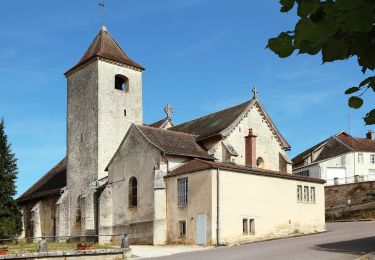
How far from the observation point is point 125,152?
119 ft

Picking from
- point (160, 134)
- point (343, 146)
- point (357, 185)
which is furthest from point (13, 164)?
point (343, 146)

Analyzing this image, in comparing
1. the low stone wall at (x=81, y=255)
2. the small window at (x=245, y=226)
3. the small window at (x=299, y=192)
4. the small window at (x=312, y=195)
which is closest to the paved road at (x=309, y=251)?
the low stone wall at (x=81, y=255)

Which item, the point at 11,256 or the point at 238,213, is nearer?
the point at 11,256

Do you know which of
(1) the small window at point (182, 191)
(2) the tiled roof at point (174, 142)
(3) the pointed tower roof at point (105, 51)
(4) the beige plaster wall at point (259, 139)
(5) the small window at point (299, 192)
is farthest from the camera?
(3) the pointed tower roof at point (105, 51)

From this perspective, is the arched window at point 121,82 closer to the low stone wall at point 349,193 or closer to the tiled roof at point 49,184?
the tiled roof at point 49,184

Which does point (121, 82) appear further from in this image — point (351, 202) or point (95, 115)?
point (351, 202)

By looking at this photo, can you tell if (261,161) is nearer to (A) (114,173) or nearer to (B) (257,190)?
(B) (257,190)

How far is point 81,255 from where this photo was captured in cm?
2438

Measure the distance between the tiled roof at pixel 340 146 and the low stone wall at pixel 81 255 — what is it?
139ft

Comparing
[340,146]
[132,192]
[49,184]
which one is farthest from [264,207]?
[340,146]

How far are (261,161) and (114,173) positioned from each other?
10.4 meters

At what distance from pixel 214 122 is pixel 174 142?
4.79 meters

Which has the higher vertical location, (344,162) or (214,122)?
(214,122)

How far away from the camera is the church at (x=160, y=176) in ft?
101
